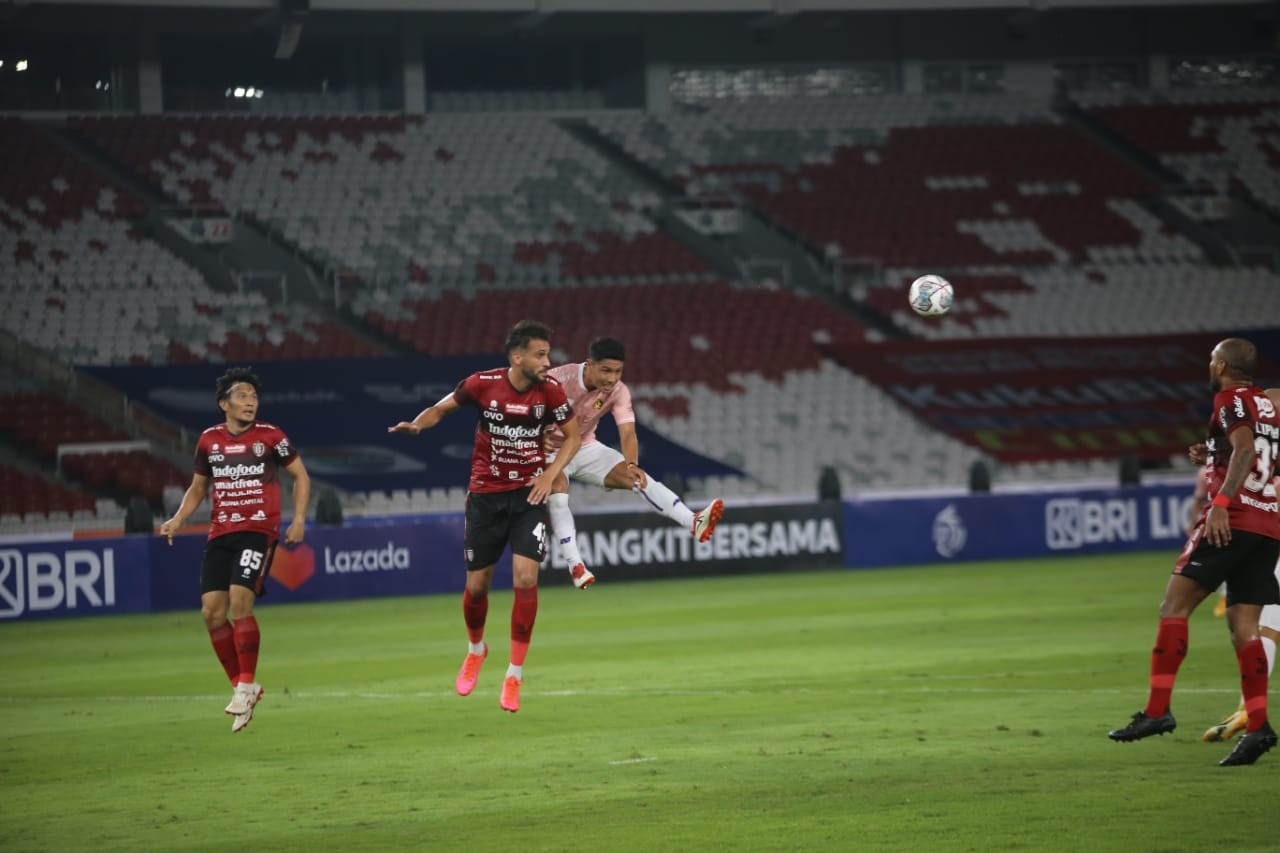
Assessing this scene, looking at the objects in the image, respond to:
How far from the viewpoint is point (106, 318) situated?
38031 millimetres

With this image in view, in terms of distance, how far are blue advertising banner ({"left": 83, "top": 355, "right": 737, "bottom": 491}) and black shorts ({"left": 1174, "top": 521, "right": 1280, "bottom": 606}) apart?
23613mm

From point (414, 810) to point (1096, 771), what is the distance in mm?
4068

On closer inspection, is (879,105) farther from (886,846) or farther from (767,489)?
(886,846)

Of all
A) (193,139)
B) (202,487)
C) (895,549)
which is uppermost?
(193,139)

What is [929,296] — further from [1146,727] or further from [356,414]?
[356,414]

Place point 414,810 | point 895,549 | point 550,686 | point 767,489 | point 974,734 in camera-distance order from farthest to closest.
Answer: point 767,489 < point 895,549 < point 550,686 < point 974,734 < point 414,810

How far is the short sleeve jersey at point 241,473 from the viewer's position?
14.0 metres

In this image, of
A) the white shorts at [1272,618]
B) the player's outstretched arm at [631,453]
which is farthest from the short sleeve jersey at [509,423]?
the white shorts at [1272,618]

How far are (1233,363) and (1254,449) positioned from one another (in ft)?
1.73

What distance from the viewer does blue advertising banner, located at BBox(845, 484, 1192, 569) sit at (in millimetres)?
30297

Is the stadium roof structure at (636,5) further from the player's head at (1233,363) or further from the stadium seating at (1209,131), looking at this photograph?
the player's head at (1233,363)

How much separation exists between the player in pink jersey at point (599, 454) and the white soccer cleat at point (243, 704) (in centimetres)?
251

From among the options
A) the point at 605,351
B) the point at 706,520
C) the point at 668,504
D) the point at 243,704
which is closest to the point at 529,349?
the point at 605,351

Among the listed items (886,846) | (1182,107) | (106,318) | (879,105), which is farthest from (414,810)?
(1182,107)
